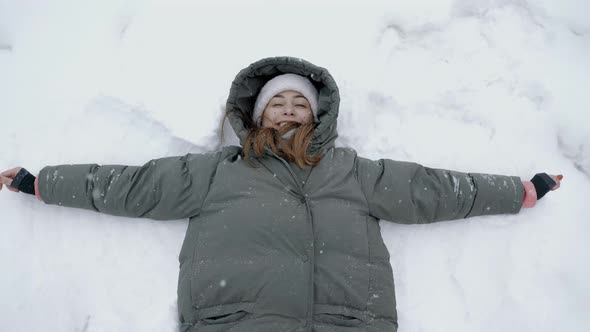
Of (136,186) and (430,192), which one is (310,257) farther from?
(136,186)

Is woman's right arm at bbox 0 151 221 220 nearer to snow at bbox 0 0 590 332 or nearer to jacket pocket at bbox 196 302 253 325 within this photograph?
snow at bbox 0 0 590 332

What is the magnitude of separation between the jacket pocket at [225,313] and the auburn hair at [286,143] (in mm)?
660

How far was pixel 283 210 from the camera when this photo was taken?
7.18 feet

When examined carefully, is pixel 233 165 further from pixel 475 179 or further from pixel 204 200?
pixel 475 179

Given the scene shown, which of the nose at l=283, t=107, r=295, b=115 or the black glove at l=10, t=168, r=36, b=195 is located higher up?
the nose at l=283, t=107, r=295, b=115

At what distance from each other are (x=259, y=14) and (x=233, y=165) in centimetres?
101

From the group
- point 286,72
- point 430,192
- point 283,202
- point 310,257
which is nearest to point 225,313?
point 310,257

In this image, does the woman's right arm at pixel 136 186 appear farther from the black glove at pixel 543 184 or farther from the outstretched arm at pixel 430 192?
the black glove at pixel 543 184

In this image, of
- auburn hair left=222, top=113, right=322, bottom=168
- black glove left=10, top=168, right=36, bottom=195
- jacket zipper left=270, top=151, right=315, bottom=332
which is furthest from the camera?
black glove left=10, top=168, right=36, bottom=195

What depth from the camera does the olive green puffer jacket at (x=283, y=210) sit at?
206 cm

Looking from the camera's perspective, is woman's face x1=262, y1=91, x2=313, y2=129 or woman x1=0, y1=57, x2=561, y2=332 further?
woman's face x1=262, y1=91, x2=313, y2=129

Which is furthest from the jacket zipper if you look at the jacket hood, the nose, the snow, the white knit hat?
the snow

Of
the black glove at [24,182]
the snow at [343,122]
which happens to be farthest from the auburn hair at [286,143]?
the black glove at [24,182]

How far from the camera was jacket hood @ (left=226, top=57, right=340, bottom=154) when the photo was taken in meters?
2.37
